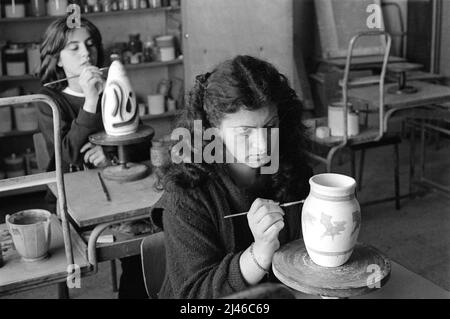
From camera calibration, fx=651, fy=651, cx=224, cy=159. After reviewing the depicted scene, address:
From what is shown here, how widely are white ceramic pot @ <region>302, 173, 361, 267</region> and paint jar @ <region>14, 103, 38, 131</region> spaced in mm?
3043

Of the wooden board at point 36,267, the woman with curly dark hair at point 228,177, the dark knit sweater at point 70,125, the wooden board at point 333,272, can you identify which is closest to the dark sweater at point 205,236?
the woman with curly dark hair at point 228,177

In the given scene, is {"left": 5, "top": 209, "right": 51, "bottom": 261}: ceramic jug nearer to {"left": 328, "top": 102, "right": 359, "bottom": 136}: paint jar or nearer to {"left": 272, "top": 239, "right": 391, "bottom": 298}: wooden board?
{"left": 272, "top": 239, "right": 391, "bottom": 298}: wooden board

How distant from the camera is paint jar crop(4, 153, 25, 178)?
3908 millimetres

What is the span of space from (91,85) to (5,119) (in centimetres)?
190

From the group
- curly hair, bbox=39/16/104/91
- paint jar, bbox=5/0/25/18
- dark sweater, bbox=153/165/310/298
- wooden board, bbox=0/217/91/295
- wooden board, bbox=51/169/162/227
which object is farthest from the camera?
paint jar, bbox=5/0/25/18

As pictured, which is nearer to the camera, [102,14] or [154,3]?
[102,14]

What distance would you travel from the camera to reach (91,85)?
2174mm

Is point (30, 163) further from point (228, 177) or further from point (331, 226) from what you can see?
point (331, 226)

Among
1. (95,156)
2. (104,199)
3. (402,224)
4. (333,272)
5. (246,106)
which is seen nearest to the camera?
(333,272)

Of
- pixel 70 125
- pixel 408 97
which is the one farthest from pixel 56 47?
pixel 408 97

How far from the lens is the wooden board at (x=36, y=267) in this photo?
168cm

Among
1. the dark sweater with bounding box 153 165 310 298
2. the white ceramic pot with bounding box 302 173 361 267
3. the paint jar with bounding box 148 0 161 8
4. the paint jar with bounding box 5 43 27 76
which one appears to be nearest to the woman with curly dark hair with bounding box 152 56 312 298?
the dark sweater with bounding box 153 165 310 298

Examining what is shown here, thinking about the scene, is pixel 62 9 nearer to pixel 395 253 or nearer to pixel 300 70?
pixel 300 70
